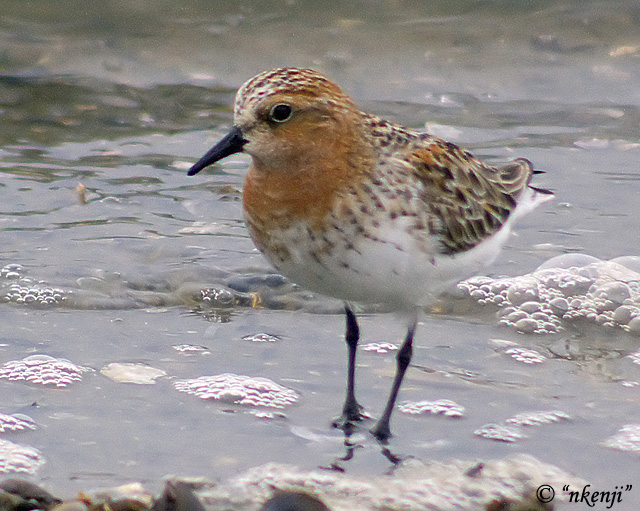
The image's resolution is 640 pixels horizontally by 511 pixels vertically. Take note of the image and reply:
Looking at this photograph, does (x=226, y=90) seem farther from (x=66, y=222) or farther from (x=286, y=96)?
(x=286, y=96)

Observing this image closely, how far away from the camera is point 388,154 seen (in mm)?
5059

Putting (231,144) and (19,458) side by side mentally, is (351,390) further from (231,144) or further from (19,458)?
(19,458)

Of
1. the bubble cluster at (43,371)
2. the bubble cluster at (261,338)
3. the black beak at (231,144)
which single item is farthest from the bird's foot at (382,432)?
the bubble cluster at (43,371)

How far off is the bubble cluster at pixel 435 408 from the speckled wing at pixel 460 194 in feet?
2.64

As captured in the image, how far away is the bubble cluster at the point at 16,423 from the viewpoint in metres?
4.84

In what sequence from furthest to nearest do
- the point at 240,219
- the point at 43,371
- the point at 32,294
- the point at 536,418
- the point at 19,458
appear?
1. the point at 240,219
2. the point at 32,294
3. the point at 43,371
4. the point at 536,418
5. the point at 19,458

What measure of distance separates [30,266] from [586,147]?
5043 mm

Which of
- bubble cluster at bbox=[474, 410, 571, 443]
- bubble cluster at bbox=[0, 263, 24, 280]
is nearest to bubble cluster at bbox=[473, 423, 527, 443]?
bubble cluster at bbox=[474, 410, 571, 443]

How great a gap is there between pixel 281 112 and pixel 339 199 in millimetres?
497

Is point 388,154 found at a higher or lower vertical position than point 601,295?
higher

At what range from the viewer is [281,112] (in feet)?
15.6

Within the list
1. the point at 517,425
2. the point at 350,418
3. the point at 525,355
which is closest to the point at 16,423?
the point at 350,418

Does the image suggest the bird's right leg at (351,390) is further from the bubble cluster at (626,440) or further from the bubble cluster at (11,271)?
the bubble cluster at (11,271)

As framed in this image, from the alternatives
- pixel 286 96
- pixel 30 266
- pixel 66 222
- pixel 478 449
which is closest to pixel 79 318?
pixel 30 266
